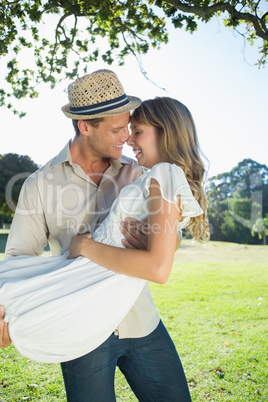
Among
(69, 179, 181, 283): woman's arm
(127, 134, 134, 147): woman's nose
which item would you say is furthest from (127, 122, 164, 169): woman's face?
(69, 179, 181, 283): woman's arm

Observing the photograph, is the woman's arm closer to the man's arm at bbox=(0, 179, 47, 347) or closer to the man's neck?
the man's arm at bbox=(0, 179, 47, 347)

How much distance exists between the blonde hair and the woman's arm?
0.38m

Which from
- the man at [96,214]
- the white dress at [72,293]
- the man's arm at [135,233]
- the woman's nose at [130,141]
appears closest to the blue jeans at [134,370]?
the man at [96,214]

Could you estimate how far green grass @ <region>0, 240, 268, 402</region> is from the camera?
14.8 feet

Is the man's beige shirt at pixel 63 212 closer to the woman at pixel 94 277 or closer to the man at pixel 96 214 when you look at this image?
the man at pixel 96 214

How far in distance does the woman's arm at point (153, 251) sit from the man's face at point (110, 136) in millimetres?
718

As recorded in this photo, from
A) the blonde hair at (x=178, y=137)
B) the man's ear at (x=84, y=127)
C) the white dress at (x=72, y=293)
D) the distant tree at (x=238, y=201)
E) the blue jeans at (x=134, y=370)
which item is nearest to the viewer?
the white dress at (x=72, y=293)

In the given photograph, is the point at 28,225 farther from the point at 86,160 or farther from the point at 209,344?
the point at 209,344

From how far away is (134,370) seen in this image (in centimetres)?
239

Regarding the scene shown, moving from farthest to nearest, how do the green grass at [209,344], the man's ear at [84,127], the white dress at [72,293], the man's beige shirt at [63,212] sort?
the green grass at [209,344] < the man's ear at [84,127] < the man's beige shirt at [63,212] < the white dress at [72,293]

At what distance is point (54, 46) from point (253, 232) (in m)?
30.7

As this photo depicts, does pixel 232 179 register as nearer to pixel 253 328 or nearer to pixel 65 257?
pixel 253 328

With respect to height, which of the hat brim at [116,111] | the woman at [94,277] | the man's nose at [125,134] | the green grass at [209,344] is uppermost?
the hat brim at [116,111]

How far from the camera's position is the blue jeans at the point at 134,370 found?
2139 millimetres
